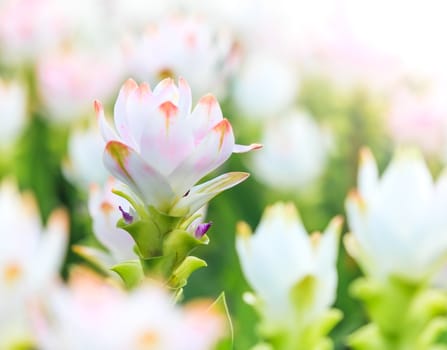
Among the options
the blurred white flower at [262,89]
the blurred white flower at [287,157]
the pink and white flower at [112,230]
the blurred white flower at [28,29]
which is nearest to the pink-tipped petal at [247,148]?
the pink and white flower at [112,230]

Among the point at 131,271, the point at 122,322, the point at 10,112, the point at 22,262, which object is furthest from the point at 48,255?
the point at 10,112

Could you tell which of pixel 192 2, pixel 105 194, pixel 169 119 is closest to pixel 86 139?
pixel 105 194

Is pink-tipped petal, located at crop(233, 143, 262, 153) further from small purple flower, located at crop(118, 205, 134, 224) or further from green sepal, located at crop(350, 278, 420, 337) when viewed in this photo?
green sepal, located at crop(350, 278, 420, 337)

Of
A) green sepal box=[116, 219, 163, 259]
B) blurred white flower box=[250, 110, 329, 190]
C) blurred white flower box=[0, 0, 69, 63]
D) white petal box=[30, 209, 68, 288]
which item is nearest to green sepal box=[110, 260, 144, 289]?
green sepal box=[116, 219, 163, 259]

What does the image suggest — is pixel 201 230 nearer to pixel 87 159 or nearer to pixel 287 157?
pixel 87 159

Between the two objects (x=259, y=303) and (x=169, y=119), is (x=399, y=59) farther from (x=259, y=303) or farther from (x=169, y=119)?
(x=169, y=119)

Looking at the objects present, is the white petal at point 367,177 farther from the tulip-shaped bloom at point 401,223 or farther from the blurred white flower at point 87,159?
→ the blurred white flower at point 87,159
